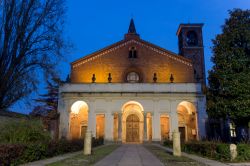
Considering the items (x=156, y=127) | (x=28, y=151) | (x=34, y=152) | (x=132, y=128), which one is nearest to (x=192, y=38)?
(x=156, y=127)

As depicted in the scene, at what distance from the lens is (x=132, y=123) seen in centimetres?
3017

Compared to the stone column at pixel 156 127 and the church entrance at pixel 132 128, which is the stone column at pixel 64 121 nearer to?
the church entrance at pixel 132 128

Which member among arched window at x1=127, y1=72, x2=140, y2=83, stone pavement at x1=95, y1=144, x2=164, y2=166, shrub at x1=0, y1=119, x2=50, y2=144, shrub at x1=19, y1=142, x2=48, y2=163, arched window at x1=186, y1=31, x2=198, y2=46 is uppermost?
arched window at x1=186, y1=31, x2=198, y2=46

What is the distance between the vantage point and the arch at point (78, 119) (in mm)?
29094

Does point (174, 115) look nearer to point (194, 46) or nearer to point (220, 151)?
point (194, 46)

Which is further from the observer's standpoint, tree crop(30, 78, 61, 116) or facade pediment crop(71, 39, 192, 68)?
tree crop(30, 78, 61, 116)

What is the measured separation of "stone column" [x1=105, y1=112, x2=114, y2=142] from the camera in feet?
88.7

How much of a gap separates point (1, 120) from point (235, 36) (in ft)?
50.8

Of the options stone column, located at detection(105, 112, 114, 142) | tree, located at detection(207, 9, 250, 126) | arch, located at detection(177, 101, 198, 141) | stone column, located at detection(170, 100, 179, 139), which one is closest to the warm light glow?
stone column, located at detection(105, 112, 114, 142)

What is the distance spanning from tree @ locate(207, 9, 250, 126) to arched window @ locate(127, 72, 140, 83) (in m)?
16.2

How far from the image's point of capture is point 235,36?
15719 millimetres

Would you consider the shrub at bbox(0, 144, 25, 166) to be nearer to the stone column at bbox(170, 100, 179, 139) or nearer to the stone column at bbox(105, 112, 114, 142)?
the stone column at bbox(105, 112, 114, 142)

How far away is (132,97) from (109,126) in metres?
4.47

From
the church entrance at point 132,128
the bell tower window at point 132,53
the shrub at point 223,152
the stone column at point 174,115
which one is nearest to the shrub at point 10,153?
the shrub at point 223,152
